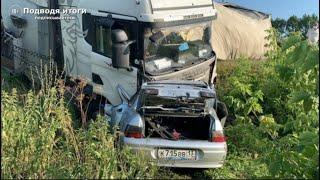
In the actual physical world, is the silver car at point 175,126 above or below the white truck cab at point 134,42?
below

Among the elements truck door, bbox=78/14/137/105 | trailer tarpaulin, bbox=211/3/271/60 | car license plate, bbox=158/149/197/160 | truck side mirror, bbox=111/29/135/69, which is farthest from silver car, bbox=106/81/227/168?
trailer tarpaulin, bbox=211/3/271/60

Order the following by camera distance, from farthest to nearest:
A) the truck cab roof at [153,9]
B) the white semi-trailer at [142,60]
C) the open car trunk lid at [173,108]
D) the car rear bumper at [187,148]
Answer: the truck cab roof at [153,9]
the open car trunk lid at [173,108]
the white semi-trailer at [142,60]
the car rear bumper at [187,148]

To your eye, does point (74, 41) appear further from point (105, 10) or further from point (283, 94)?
point (283, 94)

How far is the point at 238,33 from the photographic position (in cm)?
1577

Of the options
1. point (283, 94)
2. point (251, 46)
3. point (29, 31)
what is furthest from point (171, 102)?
point (251, 46)

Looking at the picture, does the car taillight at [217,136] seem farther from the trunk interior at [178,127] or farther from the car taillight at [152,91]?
the car taillight at [152,91]

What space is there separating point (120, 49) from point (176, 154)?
2439 mm

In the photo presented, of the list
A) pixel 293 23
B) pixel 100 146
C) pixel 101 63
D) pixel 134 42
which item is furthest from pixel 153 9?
pixel 293 23

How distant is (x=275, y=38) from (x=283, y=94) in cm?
115

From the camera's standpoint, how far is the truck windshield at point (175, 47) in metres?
9.30

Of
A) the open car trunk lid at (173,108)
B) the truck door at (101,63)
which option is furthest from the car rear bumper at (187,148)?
the truck door at (101,63)

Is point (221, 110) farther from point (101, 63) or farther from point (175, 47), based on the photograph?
point (101, 63)

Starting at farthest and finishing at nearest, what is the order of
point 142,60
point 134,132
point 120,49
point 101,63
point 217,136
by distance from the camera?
point 101,63, point 142,60, point 120,49, point 217,136, point 134,132

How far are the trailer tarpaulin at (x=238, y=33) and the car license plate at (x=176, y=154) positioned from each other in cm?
758
